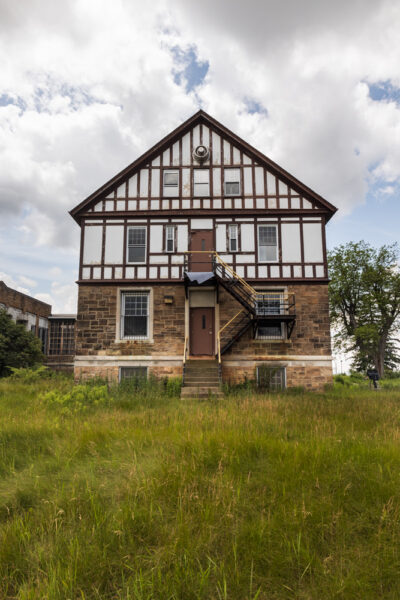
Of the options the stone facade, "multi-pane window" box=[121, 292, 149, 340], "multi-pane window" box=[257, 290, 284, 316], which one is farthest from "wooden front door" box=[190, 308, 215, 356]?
"multi-pane window" box=[257, 290, 284, 316]

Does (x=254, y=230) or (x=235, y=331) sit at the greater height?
(x=254, y=230)

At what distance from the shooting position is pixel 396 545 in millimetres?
3439

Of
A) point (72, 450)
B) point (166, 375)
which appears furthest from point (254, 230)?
point (72, 450)

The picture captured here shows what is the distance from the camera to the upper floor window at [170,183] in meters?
18.6

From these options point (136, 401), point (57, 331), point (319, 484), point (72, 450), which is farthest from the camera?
point (57, 331)

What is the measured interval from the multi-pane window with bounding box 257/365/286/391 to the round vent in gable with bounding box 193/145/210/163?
10.7 metres

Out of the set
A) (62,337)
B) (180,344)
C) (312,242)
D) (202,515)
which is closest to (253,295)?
(312,242)

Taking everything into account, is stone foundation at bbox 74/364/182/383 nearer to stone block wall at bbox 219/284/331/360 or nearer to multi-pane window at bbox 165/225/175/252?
stone block wall at bbox 219/284/331/360

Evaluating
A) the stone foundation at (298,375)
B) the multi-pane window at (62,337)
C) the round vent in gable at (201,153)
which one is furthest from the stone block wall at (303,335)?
the multi-pane window at (62,337)

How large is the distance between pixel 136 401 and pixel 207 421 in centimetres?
448

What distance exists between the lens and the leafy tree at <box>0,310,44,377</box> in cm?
1994

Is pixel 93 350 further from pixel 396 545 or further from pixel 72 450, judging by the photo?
pixel 396 545

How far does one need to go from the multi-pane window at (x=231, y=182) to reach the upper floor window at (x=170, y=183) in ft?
8.10

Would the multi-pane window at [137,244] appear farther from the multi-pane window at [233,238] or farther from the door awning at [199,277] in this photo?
the multi-pane window at [233,238]
